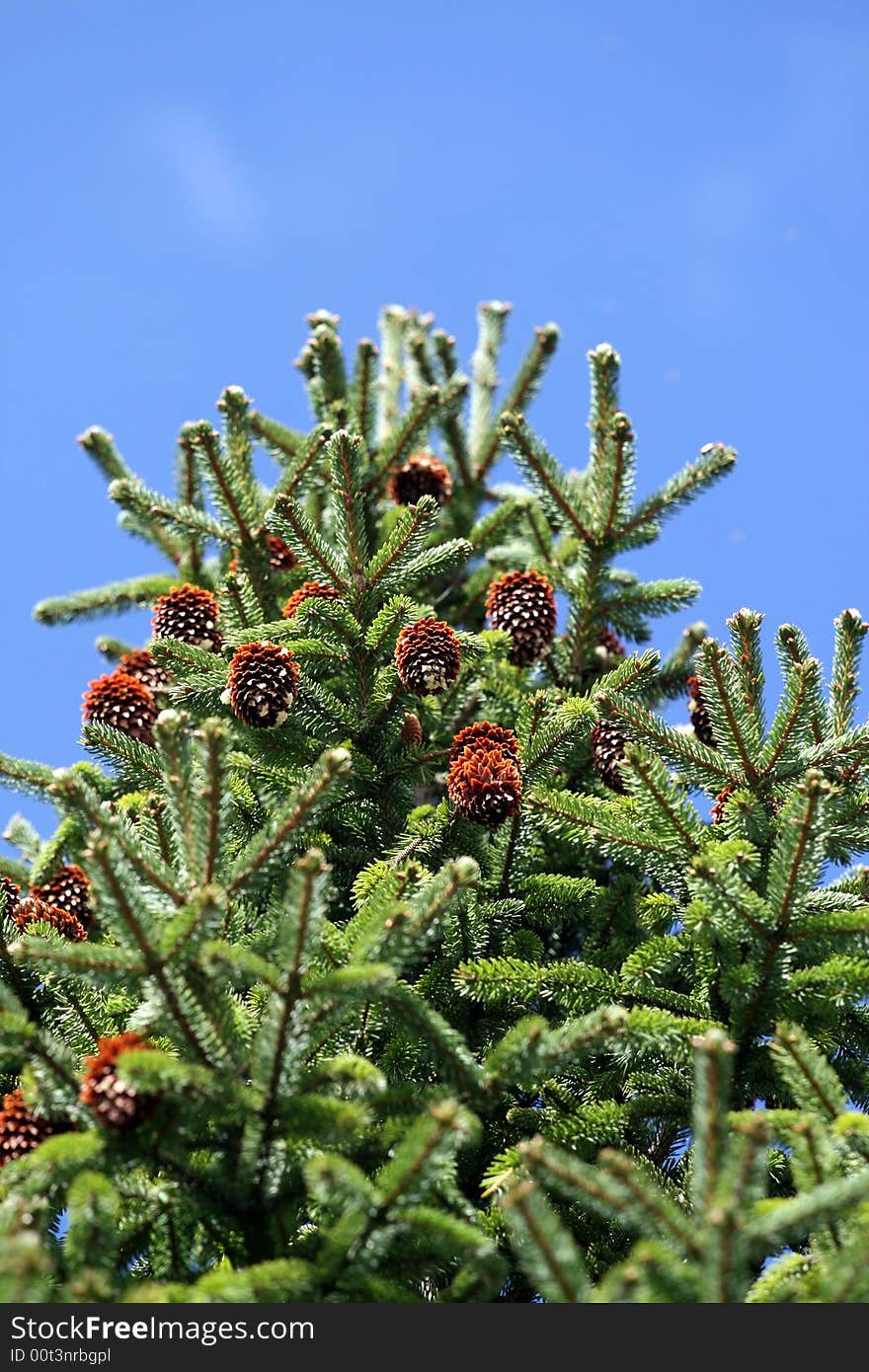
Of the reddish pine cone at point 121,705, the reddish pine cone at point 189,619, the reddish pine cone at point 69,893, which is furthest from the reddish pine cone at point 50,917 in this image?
the reddish pine cone at point 189,619

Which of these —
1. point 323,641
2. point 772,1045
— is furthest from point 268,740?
point 772,1045

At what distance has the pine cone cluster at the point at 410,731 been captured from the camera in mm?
4348

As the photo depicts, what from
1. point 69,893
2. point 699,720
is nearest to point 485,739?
point 699,720

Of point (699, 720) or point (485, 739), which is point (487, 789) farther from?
point (699, 720)

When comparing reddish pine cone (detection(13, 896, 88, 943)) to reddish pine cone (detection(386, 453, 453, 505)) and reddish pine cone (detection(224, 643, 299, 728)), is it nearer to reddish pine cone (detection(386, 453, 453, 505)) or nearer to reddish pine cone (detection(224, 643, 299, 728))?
reddish pine cone (detection(224, 643, 299, 728))

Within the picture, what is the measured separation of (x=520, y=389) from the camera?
23.6 feet

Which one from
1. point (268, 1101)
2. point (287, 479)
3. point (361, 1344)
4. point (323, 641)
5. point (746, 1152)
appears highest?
point (287, 479)

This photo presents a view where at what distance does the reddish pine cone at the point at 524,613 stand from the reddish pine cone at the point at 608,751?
1.70 feet

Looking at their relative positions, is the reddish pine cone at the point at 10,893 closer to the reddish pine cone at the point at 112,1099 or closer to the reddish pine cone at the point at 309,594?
the reddish pine cone at the point at 309,594

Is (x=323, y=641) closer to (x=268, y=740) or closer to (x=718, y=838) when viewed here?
(x=268, y=740)

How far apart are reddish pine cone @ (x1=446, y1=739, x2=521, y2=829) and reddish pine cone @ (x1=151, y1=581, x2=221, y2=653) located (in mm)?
1501

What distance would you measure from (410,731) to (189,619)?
3.58 feet

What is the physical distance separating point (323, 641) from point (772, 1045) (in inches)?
78.4

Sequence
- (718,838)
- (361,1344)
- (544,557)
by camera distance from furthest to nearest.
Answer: (544,557)
(718,838)
(361,1344)
